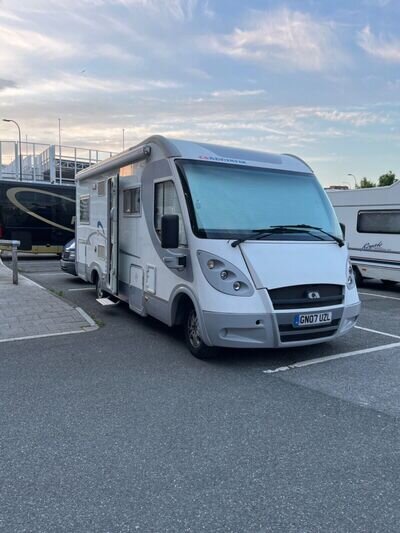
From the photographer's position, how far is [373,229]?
13.0 meters

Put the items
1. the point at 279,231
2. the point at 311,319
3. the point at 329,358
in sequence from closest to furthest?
1. the point at 311,319
2. the point at 279,231
3. the point at 329,358

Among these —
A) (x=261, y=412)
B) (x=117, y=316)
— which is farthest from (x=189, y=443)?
(x=117, y=316)

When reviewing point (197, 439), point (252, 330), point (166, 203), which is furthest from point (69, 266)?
point (197, 439)

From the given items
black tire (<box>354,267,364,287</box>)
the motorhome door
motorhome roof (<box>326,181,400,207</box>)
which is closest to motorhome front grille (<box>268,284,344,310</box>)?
Result: the motorhome door

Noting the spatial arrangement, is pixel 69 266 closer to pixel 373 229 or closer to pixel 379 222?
pixel 373 229

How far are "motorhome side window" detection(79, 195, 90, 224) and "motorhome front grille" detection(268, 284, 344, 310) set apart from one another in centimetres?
575

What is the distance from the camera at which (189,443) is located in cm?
355

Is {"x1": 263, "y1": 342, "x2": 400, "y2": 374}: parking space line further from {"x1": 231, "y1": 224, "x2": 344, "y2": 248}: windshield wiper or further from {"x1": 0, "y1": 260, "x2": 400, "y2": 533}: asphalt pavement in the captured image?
{"x1": 231, "y1": 224, "x2": 344, "y2": 248}: windshield wiper

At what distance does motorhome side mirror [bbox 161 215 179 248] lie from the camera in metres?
5.39

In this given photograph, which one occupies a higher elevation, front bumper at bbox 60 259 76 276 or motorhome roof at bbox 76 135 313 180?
motorhome roof at bbox 76 135 313 180

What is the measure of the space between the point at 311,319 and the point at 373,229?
855 centimetres

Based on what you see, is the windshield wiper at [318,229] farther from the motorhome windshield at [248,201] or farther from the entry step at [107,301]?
the entry step at [107,301]

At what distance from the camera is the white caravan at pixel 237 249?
5219mm

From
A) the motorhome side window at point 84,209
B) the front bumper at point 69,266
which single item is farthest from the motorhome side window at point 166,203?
the front bumper at point 69,266
